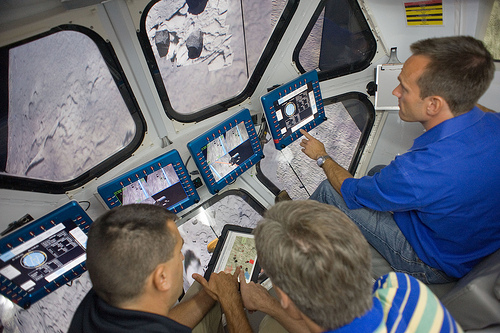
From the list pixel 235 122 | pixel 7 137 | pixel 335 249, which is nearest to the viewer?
pixel 335 249

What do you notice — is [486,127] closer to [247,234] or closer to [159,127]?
[247,234]

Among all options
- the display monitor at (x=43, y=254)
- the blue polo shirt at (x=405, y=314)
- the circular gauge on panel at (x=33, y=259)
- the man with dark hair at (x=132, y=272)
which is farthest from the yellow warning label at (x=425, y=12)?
the circular gauge on panel at (x=33, y=259)

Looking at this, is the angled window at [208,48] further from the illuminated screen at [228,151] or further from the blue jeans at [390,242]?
the blue jeans at [390,242]

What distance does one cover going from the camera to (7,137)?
1.57 metres

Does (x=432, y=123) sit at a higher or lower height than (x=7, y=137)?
lower

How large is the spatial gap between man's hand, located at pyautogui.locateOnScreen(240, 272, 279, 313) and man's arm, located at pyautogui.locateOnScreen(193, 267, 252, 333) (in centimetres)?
3

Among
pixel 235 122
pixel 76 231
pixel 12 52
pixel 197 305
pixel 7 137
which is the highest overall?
pixel 12 52

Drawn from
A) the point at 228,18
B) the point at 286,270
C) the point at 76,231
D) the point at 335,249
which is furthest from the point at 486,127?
the point at 76,231

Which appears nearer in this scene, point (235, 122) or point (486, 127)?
point (486, 127)

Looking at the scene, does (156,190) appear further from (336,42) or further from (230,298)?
(336,42)

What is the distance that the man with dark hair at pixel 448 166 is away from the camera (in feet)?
5.24

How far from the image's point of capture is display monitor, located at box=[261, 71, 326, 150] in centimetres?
233

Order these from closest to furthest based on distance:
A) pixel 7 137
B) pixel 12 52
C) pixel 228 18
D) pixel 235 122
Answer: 1. pixel 12 52
2. pixel 7 137
3. pixel 228 18
4. pixel 235 122

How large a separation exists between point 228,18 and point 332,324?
1772 millimetres
